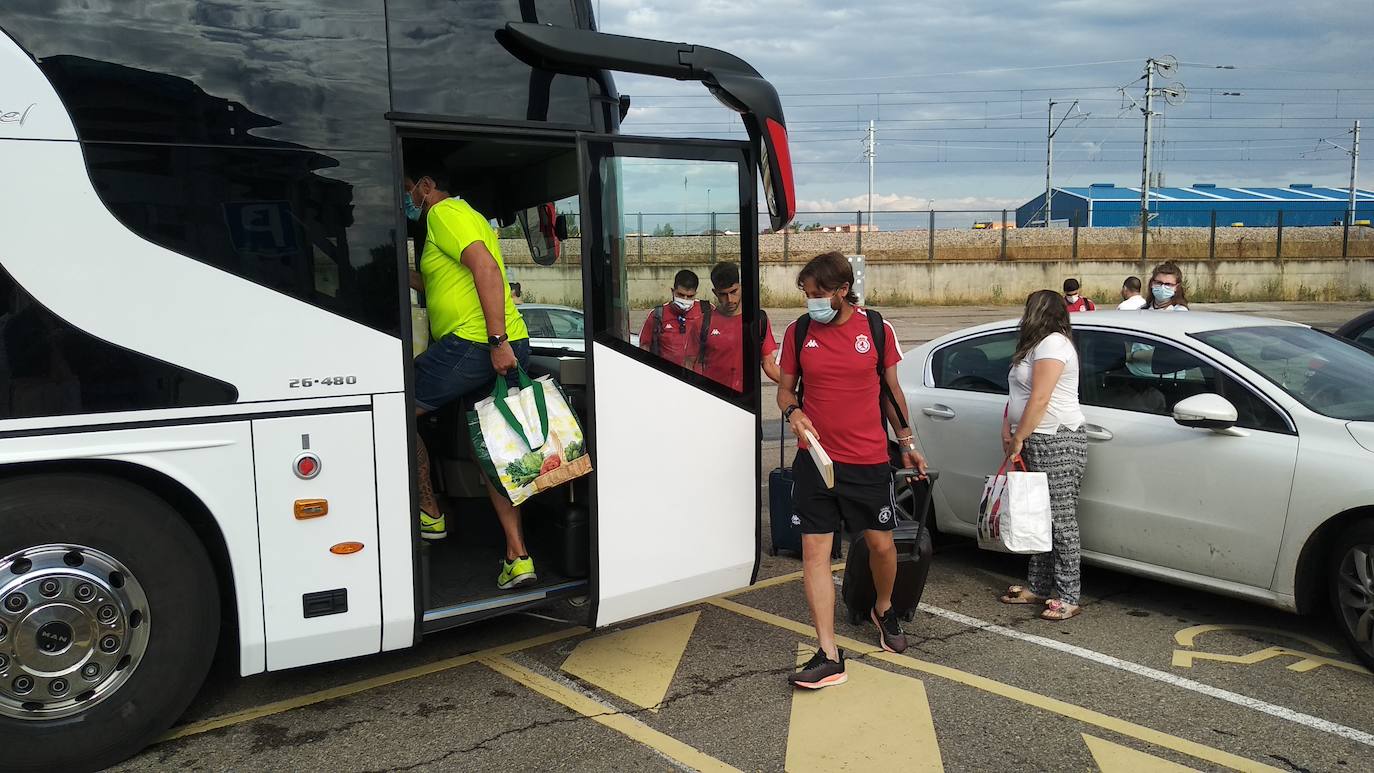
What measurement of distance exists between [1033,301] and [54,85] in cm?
431

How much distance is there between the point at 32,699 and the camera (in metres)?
3.42

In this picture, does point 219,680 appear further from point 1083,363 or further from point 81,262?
point 1083,363

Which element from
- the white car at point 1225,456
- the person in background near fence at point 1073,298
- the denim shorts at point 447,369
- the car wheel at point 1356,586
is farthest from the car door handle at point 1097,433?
the person in background near fence at point 1073,298

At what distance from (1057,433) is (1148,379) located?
65 centimetres

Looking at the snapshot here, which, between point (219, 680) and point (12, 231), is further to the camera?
point (219, 680)

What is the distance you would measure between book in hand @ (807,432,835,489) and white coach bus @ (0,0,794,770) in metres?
0.65

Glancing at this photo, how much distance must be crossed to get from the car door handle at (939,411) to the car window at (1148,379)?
2.62 ft

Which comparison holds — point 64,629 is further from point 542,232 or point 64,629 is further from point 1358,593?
point 1358,593

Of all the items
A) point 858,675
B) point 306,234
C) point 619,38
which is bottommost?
point 858,675

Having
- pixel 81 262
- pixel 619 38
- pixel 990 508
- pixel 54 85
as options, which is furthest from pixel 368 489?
pixel 990 508

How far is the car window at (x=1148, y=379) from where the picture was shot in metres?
4.91

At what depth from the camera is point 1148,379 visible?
5.32 m

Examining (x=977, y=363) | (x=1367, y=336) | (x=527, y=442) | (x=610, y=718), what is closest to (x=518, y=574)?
(x=527, y=442)

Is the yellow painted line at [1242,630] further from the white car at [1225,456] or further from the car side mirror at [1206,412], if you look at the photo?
the car side mirror at [1206,412]
